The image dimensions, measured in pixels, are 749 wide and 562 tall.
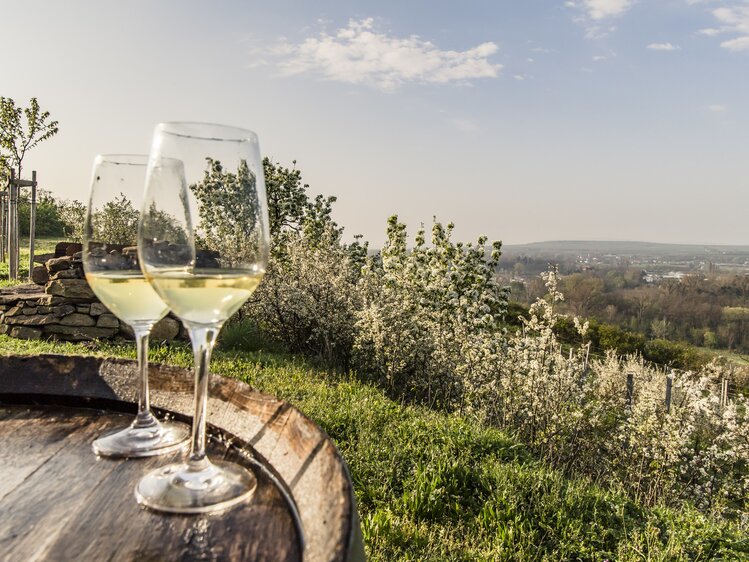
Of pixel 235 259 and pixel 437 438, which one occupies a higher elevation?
pixel 235 259

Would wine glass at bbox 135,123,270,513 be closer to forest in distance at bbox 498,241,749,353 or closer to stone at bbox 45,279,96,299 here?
stone at bbox 45,279,96,299

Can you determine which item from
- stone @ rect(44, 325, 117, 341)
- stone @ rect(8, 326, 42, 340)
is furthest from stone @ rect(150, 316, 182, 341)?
stone @ rect(8, 326, 42, 340)

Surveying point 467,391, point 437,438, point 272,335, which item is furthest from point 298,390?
point 272,335

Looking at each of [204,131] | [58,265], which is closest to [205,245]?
[204,131]

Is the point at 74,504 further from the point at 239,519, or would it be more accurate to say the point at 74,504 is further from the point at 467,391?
the point at 467,391

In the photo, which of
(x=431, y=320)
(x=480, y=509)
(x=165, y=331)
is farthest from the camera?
(x=431, y=320)

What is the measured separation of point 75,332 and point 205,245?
890 cm

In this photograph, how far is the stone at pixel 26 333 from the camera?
28.6 feet

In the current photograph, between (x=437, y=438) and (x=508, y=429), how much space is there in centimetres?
275

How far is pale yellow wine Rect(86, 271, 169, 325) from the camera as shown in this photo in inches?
49.3

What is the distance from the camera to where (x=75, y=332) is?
8766 mm

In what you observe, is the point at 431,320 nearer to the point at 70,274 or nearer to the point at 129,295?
the point at 70,274

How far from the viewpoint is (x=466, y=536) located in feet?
11.9

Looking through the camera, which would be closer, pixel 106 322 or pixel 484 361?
pixel 484 361
